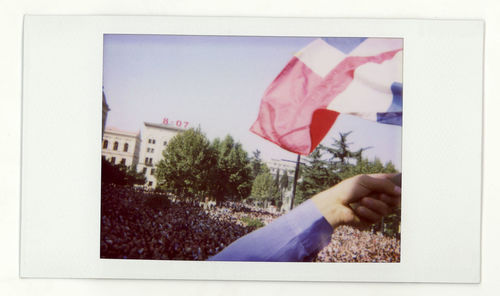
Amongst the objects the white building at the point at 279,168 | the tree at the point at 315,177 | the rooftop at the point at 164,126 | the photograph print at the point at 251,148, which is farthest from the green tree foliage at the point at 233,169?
the tree at the point at 315,177

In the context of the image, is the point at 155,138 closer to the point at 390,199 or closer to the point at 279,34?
the point at 279,34

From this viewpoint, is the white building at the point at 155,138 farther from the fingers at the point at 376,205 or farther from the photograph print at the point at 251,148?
the fingers at the point at 376,205

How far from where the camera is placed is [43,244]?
231 centimetres

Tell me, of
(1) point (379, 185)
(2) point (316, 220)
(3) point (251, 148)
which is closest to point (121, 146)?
(3) point (251, 148)

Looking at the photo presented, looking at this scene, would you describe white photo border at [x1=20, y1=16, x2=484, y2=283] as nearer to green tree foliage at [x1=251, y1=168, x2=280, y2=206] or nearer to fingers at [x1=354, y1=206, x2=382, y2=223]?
fingers at [x1=354, y1=206, x2=382, y2=223]

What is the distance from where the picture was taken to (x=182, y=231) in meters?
2.34

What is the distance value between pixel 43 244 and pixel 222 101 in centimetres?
153

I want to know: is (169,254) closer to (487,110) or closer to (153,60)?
(153,60)

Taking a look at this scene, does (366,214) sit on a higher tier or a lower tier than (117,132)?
lower

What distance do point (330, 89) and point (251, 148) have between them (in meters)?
0.67

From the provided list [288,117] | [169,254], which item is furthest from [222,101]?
[169,254]

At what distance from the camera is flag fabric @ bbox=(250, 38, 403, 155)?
2342 millimetres

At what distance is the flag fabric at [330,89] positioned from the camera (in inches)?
92.2

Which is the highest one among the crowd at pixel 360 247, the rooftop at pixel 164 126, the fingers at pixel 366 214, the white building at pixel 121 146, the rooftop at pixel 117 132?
the rooftop at pixel 164 126
